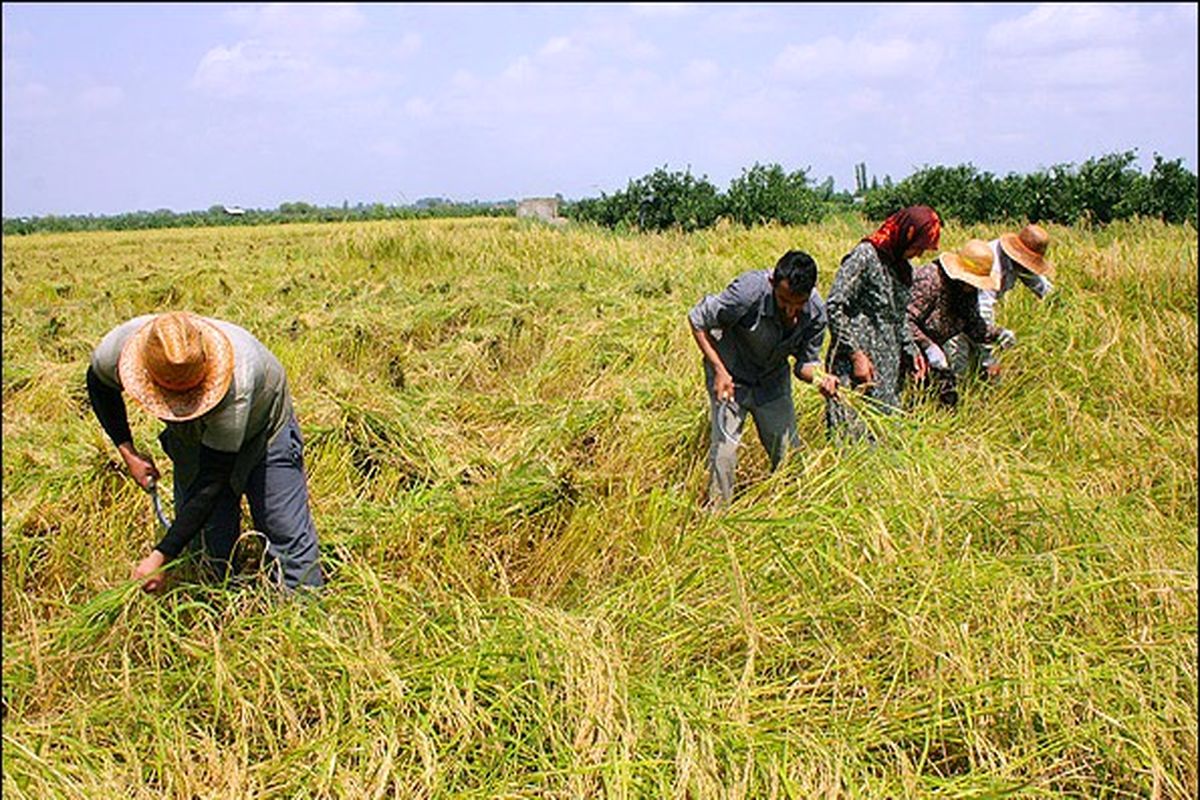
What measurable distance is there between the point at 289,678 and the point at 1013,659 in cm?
190

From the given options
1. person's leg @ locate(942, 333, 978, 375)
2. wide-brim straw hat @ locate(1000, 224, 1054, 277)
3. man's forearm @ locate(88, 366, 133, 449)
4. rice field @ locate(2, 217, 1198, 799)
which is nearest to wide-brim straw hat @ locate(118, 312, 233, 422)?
man's forearm @ locate(88, 366, 133, 449)

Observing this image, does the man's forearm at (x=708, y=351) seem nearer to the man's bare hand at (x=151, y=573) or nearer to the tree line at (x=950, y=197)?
the man's bare hand at (x=151, y=573)

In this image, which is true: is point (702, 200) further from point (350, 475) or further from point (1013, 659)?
point (1013, 659)

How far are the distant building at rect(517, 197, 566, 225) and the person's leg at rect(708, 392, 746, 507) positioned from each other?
9216 millimetres

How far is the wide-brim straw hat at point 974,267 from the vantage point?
3.86 m

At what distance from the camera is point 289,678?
2293 mm

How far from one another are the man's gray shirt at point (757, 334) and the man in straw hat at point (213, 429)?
160cm

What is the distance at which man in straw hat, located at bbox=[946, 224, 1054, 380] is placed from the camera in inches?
159

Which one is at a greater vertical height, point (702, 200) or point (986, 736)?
point (702, 200)

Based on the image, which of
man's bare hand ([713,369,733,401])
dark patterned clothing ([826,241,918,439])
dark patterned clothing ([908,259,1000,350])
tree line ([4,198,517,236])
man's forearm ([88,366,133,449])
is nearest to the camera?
man's forearm ([88,366,133,449])

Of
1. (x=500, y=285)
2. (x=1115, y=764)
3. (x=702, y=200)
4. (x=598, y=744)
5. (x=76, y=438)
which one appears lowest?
(x=1115, y=764)

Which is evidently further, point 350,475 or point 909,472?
point 350,475

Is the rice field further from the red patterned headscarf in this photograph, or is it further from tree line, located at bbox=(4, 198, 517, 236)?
tree line, located at bbox=(4, 198, 517, 236)

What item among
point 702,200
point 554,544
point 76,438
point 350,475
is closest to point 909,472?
point 554,544
